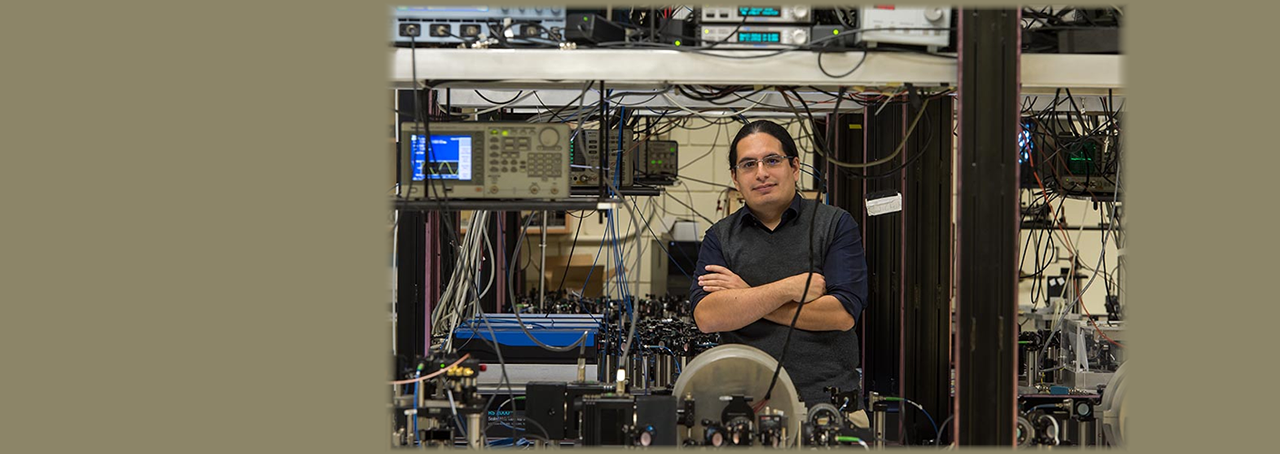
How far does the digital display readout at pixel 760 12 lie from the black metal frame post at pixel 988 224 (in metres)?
0.37

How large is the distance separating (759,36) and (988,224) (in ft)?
1.91

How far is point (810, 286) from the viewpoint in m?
2.27

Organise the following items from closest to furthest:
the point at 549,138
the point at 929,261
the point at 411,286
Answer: the point at 549,138
the point at 929,261
the point at 411,286

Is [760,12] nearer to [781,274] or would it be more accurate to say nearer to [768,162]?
[768,162]

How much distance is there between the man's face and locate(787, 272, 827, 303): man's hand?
214 mm

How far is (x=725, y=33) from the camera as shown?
76.8 inches

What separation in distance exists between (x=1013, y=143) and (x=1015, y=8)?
0.82 ft

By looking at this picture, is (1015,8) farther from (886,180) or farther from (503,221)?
(503,221)

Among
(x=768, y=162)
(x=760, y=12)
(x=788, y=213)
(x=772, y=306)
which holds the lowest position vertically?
(x=772, y=306)

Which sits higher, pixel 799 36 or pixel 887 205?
pixel 799 36

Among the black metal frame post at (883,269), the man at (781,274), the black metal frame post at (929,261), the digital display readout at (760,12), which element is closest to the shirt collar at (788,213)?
the man at (781,274)

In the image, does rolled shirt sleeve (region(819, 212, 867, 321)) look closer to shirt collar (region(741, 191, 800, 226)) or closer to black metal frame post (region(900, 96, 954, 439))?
shirt collar (region(741, 191, 800, 226))

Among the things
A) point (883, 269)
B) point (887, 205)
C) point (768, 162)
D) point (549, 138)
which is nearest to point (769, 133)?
point (768, 162)

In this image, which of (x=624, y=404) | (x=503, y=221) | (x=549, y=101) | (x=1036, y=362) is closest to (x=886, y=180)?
(x=1036, y=362)
